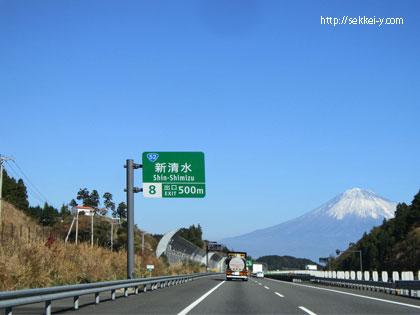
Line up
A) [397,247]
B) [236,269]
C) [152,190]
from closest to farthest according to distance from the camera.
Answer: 1. [152,190]
2. [236,269]
3. [397,247]

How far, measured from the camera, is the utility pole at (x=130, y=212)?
2195cm

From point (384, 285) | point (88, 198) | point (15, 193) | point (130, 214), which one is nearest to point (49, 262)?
point (130, 214)

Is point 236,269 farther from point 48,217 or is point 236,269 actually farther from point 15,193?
point 48,217

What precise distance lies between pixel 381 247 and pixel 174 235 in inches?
3319

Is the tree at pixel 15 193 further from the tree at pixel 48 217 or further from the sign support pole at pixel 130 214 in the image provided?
the sign support pole at pixel 130 214

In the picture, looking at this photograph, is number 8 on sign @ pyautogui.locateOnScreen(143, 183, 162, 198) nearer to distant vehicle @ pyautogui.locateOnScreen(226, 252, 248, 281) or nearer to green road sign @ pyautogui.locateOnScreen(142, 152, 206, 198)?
green road sign @ pyautogui.locateOnScreen(142, 152, 206, 198)

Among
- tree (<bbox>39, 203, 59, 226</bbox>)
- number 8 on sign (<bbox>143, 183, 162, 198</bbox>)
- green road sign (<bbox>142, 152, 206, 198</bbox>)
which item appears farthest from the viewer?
tree (<bbox>39, 203, 59, 226</bbox>)

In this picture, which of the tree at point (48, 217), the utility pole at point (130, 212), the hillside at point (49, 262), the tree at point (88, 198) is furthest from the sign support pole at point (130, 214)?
the tree at point (88, 198)

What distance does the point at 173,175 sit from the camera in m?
25.1

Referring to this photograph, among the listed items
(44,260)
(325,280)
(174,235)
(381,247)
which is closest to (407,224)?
(381,247)

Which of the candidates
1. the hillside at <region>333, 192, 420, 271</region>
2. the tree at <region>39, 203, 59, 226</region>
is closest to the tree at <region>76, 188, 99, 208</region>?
the tree at <region>39, 203, 59, 226</region>

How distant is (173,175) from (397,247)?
99487mm

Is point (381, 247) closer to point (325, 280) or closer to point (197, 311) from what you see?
point (325, 280)

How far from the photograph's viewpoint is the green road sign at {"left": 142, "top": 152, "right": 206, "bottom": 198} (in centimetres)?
2475
